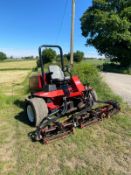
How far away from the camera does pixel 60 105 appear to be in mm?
5805

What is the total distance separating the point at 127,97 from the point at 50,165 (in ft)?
18.1

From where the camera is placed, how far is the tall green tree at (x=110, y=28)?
20.4 metres

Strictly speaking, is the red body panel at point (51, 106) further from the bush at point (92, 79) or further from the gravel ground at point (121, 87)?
the gravel ground at point (121, 87)

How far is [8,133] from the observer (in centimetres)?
500

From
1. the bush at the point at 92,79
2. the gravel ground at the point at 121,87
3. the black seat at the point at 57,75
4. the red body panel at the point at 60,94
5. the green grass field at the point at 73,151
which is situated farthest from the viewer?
the gravel ground at the point at 121,87

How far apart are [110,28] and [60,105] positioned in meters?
16.6

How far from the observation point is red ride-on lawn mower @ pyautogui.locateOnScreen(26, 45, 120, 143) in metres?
4.73

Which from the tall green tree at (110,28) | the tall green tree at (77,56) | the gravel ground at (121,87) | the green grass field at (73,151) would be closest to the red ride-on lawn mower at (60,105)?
the green grass field at (73,151)

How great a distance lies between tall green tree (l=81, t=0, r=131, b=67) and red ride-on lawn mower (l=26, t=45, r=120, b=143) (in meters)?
15.5

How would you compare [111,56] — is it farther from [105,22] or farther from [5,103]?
[5,103]

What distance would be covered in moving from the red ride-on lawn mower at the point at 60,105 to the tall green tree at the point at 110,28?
15.5 meters

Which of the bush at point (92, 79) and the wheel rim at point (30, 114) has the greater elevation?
the bush at point (92, 79)

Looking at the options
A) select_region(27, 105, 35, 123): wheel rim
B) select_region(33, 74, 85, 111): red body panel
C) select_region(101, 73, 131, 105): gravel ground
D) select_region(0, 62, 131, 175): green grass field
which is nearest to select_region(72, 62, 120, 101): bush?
select_region(101, 73, 131, 105): gravel ground

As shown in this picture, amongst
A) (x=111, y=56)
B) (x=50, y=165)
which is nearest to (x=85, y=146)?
(x=50, y=165)
